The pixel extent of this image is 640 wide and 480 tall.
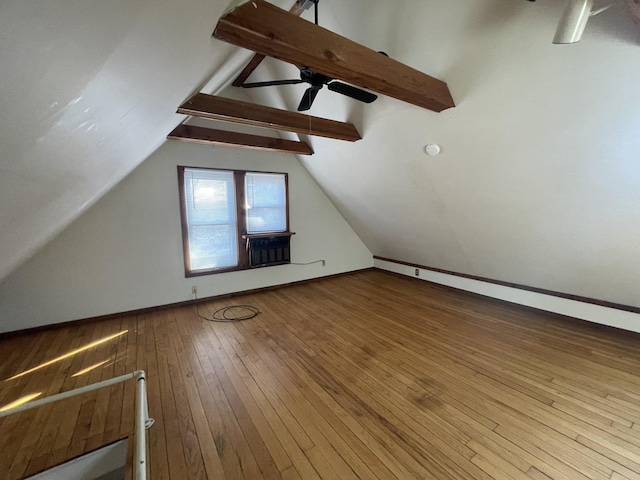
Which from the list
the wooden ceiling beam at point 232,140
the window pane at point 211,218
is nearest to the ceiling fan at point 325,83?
the wooden ceiling beam at point 232,140

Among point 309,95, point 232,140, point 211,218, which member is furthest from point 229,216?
point 309,95

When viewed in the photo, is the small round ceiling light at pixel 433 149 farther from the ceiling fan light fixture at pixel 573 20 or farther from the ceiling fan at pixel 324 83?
the ceiling fan light fixture at pixel 573 20

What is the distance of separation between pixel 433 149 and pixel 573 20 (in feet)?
4.80

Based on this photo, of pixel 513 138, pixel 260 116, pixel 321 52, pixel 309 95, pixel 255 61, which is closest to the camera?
pixel 321 52

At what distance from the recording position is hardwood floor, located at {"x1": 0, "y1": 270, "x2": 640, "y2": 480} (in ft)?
5.04

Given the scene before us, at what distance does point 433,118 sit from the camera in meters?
2.37

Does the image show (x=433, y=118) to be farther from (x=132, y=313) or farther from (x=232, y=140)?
(x=132, y=313)

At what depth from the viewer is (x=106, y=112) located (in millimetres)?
1194

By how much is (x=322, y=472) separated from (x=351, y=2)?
3.25 meters

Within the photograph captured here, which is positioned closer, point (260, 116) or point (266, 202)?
→ point (260, 116)

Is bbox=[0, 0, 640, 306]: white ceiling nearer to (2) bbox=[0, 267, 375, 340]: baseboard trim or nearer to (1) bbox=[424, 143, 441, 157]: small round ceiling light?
(1) bbox=[424, 143, 441, 157]: small round ceiling light

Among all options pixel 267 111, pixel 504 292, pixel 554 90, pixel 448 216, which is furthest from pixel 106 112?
pixel 504 292

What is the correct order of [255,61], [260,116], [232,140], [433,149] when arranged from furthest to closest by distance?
[232,140]
[255,61]
[260,116]
[433,149]

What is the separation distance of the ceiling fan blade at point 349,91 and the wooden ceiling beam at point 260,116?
92cm
